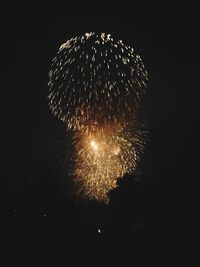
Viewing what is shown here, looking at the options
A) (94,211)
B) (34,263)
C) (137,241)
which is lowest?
(34,263)

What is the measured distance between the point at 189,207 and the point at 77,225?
353 inches

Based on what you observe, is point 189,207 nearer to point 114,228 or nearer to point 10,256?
point 114,228

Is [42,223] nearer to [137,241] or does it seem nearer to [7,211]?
[7,211]

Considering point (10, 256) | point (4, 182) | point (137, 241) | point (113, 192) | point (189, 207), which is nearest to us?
point (10, 256)

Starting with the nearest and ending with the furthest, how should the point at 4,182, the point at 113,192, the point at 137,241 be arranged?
the point at 137,241 < the point at 113,192 < the point at 4,182

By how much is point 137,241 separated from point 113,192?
48.0ft

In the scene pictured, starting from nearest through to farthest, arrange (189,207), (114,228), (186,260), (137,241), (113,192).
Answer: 1. (186,260)
2. (137,241)
3. (114,228)
4. (189,207)
5. (113,192)

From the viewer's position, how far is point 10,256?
3762 cm

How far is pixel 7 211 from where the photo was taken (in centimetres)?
5478

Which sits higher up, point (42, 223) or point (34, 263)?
point (42, 223)

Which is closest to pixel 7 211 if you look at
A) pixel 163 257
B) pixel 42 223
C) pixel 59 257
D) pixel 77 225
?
pixel 42 223

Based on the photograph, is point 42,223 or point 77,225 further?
point 42,223

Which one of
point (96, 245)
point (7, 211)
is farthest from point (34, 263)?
point (7, 211)

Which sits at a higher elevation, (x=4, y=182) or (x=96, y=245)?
(x=4, y=182)
